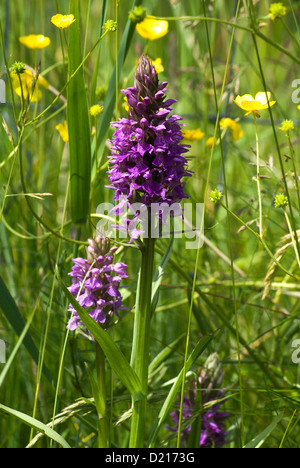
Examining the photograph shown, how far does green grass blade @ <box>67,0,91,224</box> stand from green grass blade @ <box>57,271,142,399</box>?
262mm

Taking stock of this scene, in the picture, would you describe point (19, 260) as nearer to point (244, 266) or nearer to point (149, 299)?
point (244, 266)

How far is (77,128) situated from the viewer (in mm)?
941

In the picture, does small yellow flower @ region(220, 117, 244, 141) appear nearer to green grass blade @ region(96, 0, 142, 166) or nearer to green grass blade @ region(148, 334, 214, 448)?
green grass blade @ region(96, 0, 142, 166)

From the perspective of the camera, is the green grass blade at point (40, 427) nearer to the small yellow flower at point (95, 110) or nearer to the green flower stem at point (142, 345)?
the green flower stem at point (142, 345)

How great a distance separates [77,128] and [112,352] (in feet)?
1.30

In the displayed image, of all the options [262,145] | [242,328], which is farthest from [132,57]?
[242,328]

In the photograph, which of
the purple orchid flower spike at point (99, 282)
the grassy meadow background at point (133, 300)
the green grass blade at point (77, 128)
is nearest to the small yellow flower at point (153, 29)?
the grassy meadow background at point (133, 300)

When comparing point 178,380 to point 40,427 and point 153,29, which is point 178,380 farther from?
point 153,29

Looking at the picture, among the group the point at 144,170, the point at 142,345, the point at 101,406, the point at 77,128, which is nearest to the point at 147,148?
the point at 144,170

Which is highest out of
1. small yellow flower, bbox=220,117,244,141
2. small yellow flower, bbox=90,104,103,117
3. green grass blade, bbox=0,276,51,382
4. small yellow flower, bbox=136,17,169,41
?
small yellow flower, bbox=136,17,169,41

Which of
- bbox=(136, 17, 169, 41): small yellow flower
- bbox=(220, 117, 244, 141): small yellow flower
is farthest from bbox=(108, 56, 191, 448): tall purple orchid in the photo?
bbox=(220, 117, 244, 141): small yellow flower

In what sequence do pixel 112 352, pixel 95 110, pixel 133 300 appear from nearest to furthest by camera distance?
pixel 112 352
pixel 95 110
pixel 133 300

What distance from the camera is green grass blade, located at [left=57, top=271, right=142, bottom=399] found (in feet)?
2.47

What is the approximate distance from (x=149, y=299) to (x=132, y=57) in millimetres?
1535
